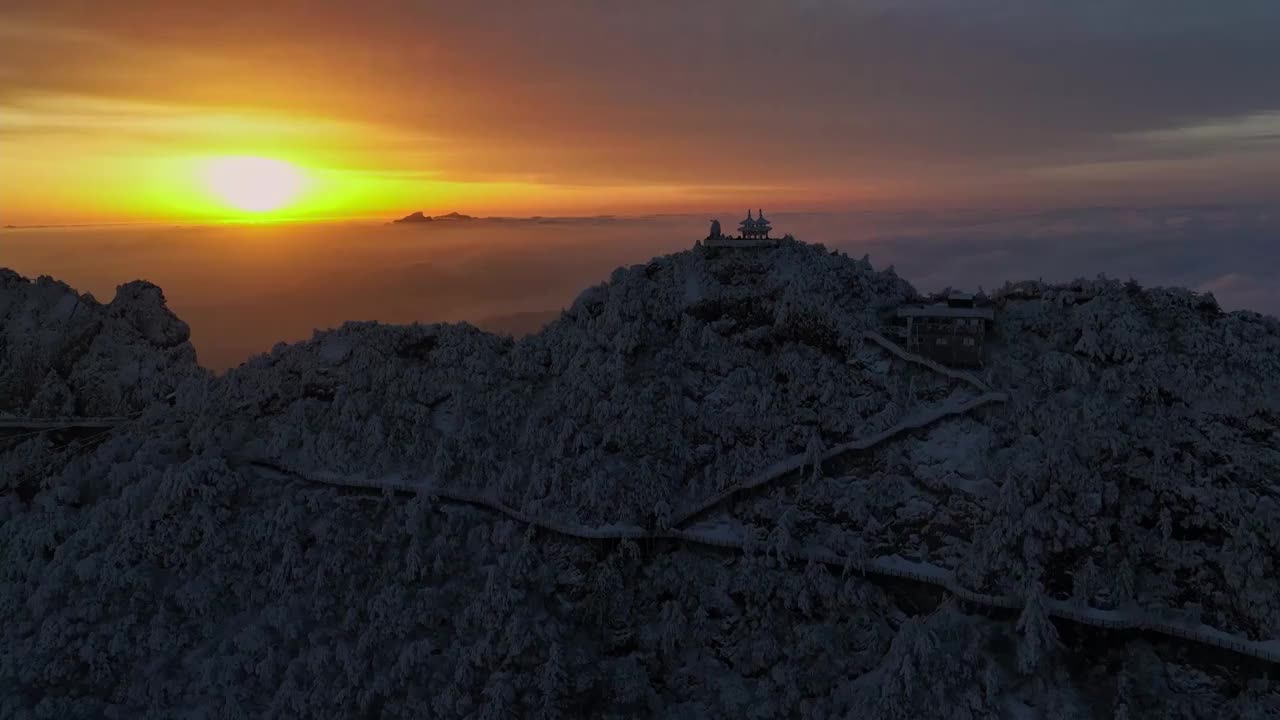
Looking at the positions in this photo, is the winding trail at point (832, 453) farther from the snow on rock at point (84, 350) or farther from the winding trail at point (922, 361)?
the snow on rock at point (84, 350)

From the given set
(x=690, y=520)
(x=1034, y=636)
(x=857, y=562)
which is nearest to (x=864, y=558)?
(x=857, y=562)

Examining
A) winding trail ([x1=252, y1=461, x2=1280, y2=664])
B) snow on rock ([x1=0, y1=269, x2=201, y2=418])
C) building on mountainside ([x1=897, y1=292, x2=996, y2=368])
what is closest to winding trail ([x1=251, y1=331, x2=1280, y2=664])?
winding trail ([x1=252, y1=461, x2=1280, y2=664])

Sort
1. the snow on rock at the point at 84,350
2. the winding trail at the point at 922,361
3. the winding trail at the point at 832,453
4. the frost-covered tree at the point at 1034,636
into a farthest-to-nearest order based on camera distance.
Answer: the snow on rock at the point at 84,350 → the winding trail at the point at 922,361 → the winding trail at the point at 832,453 → the frost-covered tree at the point at 1034,636

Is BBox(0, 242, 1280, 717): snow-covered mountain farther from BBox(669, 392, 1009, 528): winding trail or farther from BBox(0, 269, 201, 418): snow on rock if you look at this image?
BBox(0, 269, 201, 418): snow on rock

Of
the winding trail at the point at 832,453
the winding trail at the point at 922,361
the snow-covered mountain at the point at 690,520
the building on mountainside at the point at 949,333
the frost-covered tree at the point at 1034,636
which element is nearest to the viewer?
the frost-covered tree at the point at 1034,636

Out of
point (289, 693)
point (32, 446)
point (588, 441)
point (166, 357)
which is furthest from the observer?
point (166, 357)

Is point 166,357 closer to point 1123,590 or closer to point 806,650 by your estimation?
point 806,650

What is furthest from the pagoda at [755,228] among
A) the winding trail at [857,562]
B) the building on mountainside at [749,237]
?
the winding trail at [857,562]

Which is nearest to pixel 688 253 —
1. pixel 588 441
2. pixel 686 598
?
pixel 588 441
